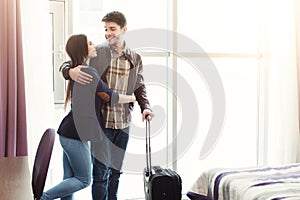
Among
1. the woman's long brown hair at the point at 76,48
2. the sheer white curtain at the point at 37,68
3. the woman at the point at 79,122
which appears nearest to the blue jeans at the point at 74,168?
the woman at the point at 79,122

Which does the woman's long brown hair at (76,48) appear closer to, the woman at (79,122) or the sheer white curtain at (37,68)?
the woman at (79,122)

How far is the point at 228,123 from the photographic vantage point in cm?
375

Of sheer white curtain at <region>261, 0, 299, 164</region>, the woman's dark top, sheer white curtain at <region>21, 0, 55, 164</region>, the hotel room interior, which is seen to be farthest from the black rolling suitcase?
sheer white curtain at <region>261, 0, 299, 164</region>

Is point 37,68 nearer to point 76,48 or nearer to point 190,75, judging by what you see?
point 76,48

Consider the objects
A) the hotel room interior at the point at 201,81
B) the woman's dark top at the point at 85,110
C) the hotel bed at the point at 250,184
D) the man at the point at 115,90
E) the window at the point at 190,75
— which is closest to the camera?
the hotel bed at the point at 250,184

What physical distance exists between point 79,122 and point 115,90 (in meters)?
0.35

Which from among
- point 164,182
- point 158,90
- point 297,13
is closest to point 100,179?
point 164,182

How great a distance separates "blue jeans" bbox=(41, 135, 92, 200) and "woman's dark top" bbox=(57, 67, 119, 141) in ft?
0.19

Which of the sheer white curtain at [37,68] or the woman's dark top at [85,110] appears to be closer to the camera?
the woman's dark top at [85,110]

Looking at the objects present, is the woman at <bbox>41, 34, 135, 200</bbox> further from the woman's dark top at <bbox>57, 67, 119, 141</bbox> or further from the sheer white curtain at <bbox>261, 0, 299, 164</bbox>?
the sheer white curtain at <bbox>261, 0, 299, 164</bbox>

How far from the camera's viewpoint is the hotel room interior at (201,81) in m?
3.12

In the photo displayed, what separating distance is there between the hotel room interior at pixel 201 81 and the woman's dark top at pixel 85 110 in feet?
1.28

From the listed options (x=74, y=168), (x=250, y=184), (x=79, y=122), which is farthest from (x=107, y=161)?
(x=250, y=184)

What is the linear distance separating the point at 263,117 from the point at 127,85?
1564 mm
